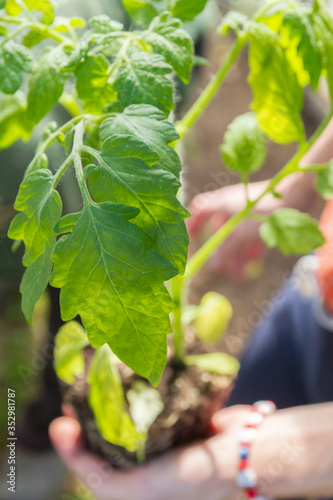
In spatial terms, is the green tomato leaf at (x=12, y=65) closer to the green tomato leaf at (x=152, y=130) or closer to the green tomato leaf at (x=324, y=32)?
the green tomato leaf at (x=152, y=130)

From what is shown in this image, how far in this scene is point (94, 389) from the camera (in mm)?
522

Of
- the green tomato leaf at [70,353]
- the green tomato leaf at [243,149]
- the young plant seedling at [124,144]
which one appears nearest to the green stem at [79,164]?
the young plant seedling at [124,144]

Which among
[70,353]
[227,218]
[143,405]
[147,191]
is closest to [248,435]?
[143,405]

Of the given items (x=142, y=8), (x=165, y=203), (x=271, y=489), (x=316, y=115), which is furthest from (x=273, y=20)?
(x=316, y=115)

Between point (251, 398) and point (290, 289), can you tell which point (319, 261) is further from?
point (251, 398)

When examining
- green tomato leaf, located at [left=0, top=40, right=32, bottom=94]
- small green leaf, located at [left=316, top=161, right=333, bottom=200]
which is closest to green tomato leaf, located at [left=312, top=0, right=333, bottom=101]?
small green leaf, located at [left=316, top=161, right=333, bottom=200]

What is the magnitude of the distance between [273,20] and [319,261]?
0.44 metres

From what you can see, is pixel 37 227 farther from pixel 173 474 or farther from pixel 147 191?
pixel 173 474

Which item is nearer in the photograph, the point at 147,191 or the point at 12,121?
the point at 147,191

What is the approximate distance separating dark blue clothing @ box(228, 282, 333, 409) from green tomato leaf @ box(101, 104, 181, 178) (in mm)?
597

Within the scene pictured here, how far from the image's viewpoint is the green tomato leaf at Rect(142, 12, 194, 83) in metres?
0.31

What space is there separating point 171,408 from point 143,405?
4cm

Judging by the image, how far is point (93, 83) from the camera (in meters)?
0.32

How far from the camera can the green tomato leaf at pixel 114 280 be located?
0.26 meters
